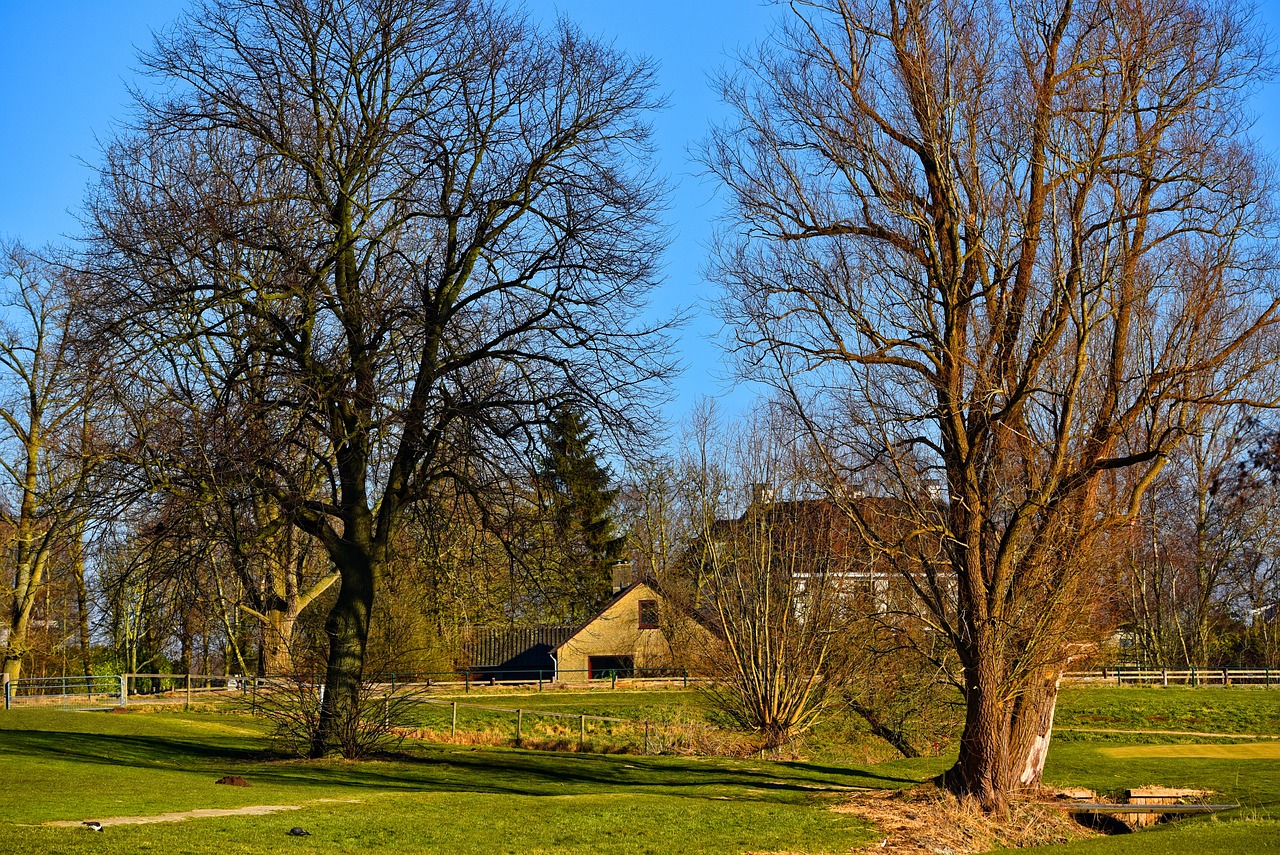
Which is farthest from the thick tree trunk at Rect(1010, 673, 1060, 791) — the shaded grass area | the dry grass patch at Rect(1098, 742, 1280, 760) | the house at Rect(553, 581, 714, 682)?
the house at Rect(553, 581, 714, 682)

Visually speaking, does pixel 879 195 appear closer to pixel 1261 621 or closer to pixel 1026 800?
pixel 1026 800

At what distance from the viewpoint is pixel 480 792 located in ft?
60.0

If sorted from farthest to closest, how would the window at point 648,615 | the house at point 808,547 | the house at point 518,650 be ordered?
the house at point 518,650, the window at point 648,615, the house at point 808,547

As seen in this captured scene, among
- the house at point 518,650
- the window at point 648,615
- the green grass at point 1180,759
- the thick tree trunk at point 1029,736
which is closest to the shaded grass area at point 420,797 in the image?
the thick tree trunk at point 1029,736

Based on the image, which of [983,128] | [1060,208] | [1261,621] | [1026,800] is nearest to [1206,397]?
[1060,208]

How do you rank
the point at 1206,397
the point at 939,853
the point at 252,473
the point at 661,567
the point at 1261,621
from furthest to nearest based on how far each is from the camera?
the point at 1261,621
the point at 661,567
the point at 252,473
the point at 1206,397
the point at 939,853

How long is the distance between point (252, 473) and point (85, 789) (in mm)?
4817

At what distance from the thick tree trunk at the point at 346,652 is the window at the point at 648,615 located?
3392 centimetres

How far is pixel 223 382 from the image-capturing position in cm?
1841

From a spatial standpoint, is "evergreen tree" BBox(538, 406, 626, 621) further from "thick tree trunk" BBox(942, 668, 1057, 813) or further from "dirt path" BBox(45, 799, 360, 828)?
"thick tree trunk" BBox(942, 668, 1057, 813)

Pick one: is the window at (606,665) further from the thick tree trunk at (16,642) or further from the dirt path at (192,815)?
the dirt path at (192,815)

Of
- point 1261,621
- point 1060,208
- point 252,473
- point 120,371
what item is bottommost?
point 1261,621

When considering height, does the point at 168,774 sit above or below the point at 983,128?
A: below

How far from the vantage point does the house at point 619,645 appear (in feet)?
191
